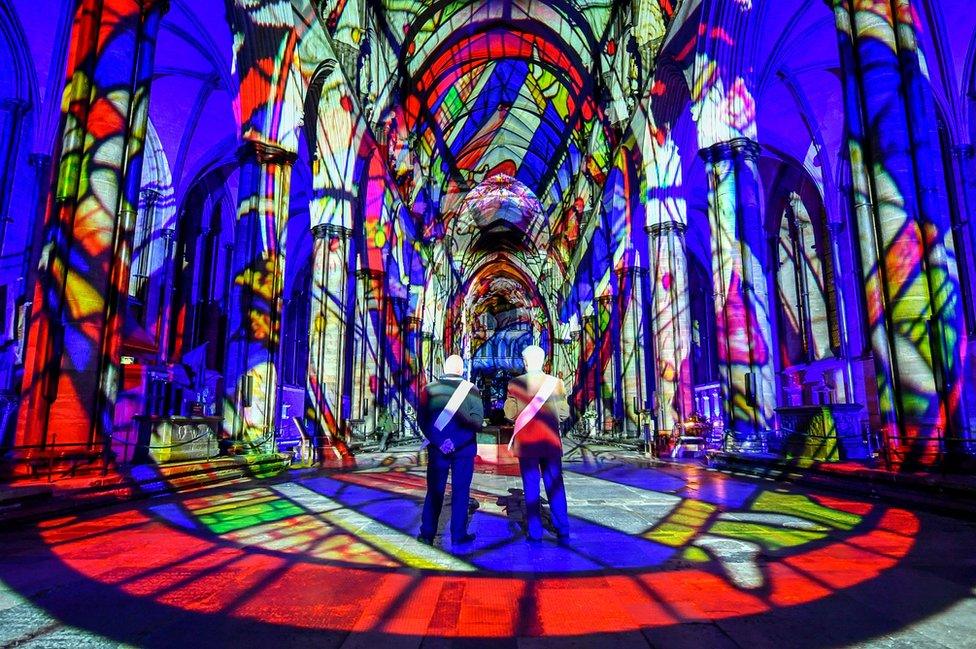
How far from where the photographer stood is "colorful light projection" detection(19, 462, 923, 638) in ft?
7.06

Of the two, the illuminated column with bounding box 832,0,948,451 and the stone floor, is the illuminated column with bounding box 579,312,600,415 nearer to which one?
the illuminated column with bounding box 832,0,948,451

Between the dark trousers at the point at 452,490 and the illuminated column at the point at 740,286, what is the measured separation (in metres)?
8.24

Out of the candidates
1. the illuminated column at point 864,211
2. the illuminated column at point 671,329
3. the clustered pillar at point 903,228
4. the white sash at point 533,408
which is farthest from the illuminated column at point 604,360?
the white sash at point 533,408

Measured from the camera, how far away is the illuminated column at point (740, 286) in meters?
9.84

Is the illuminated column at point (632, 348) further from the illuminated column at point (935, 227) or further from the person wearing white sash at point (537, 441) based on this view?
the person wearing white sash at point (537, 441)

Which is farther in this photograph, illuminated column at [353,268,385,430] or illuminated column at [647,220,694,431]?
illuminated column at [353,268,385,430]

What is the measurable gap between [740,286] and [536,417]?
840cm

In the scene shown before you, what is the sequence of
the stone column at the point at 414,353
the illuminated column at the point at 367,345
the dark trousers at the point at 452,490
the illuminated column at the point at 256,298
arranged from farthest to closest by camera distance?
1. the stone column at the point at 414,353
2. the illuminated column at the point at 367,345
3. the illuminated column at the point at 256,298
4. the dark trousers at the point at 452,490

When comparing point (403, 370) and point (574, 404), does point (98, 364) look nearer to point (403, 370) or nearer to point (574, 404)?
point (403, 370)

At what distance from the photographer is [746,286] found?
10.2 meters

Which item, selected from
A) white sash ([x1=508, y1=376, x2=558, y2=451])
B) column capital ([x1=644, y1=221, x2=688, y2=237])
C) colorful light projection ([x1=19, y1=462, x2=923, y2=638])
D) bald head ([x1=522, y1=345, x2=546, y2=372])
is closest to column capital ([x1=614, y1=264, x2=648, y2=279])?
column capital ([x1=644, y1=221, x2=688, y2=237])

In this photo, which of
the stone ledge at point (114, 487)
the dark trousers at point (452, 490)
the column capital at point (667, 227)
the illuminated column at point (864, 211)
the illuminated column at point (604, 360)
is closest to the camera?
the dark trousers at point (452, 490)

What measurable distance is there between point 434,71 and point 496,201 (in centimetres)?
1616

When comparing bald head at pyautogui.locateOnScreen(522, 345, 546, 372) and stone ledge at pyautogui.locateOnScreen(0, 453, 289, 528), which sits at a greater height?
bald head at pyautogui.locateOnScreen(522, 345, 546, 372)
